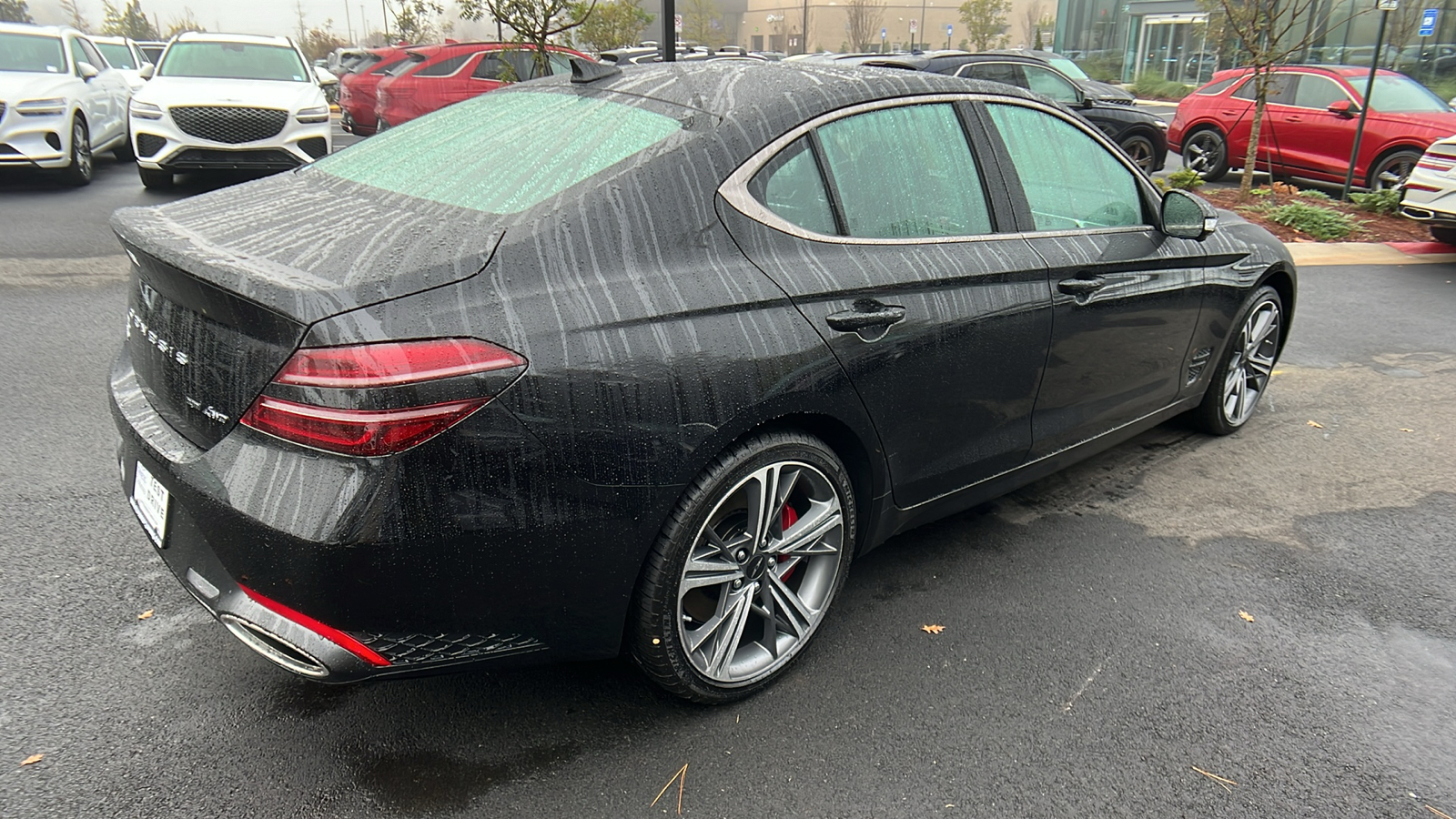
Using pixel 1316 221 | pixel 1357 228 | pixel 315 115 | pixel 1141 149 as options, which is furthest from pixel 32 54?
pixel 1357 228

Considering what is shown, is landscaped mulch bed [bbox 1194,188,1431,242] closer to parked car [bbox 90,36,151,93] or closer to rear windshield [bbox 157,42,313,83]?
rear windshield [bbox 157,42,313,83]

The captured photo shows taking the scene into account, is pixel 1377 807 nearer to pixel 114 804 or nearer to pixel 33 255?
pixel 114 804

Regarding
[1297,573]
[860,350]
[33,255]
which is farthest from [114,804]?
[33,255]

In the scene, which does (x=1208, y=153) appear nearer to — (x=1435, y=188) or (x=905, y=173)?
(x=1435, y=188)

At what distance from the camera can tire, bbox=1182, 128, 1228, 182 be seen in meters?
13.0

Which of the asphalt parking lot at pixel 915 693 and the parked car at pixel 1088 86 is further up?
the parked car at pixel 1088 86

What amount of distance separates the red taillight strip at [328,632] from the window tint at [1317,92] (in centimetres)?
1332

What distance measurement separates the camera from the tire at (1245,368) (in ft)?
14.5

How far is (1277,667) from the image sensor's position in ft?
9.45

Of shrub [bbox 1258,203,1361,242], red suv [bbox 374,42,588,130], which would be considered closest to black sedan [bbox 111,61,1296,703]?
shrub [bbox 1258,203,1361,242]

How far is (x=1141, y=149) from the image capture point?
13.2 metres

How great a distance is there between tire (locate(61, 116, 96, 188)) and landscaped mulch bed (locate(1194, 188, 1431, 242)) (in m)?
12.0

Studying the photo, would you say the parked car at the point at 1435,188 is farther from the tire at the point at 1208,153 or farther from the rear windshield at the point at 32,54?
the rear windshield at the point at 32,54

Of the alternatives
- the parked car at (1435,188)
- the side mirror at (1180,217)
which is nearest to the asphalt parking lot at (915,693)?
the side mirror at (1180,217)
